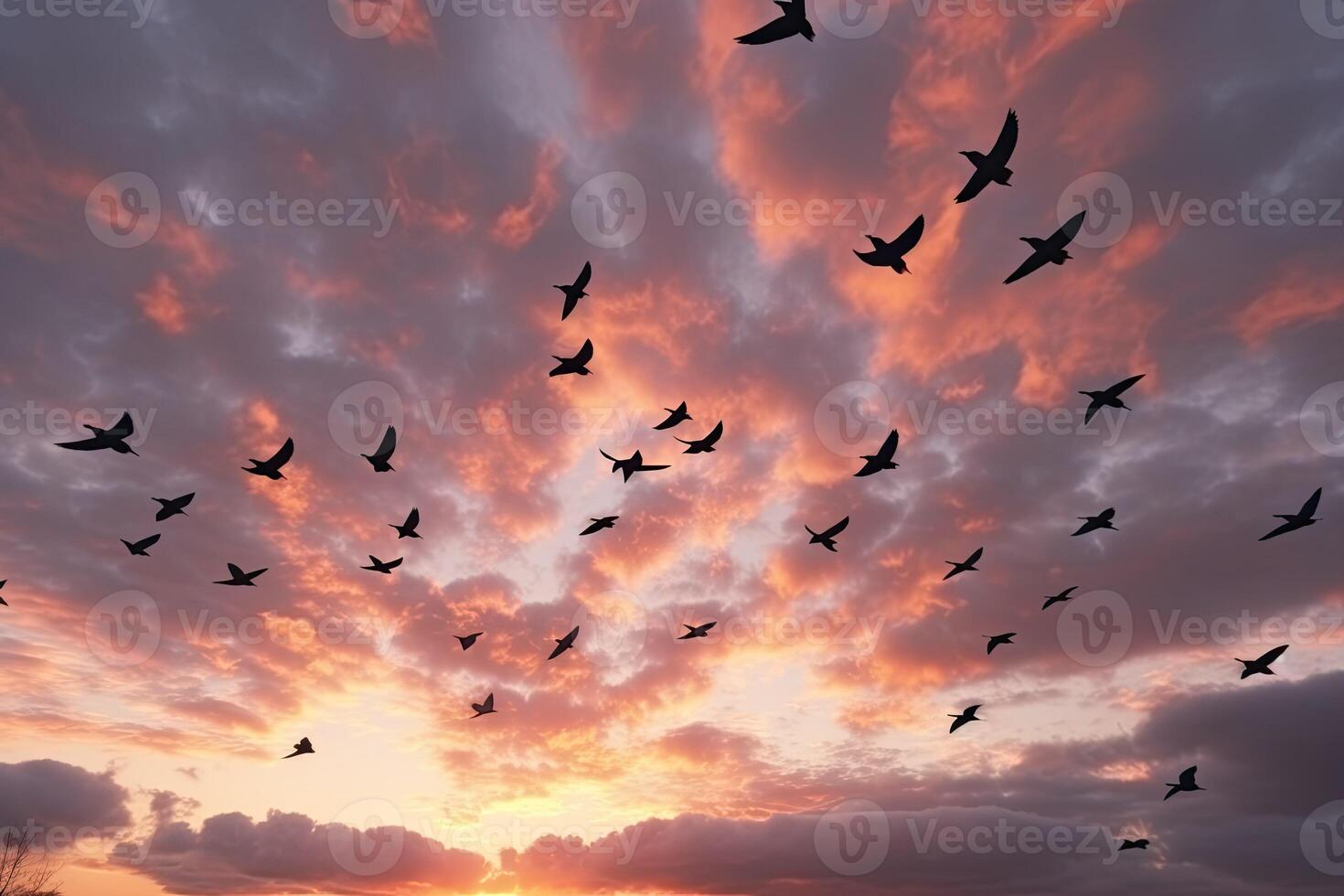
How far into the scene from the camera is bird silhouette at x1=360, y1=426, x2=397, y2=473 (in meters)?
34.9

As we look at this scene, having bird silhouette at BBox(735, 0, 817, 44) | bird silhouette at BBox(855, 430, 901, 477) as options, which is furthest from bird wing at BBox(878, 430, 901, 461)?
bird silhouette at BBox(735, 0, 817, 44)

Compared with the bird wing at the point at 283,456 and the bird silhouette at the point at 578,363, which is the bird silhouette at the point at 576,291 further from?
the bird wing at the point at 283,456

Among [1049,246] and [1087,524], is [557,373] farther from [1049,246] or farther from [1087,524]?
[1087,524]

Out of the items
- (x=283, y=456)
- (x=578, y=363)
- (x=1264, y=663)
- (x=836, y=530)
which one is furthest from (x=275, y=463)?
(x=1264, y=663)

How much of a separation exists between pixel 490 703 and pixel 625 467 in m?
15.9

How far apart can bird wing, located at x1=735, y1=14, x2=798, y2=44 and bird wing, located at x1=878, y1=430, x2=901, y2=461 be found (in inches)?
731

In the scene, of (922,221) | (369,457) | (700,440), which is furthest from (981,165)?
(369,457)

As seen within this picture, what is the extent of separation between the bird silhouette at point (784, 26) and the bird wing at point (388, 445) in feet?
78.2

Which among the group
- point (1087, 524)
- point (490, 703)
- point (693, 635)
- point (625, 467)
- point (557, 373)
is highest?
point (557, 373)

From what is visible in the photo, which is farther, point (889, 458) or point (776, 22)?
point (889, 458)

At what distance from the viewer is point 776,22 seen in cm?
1888

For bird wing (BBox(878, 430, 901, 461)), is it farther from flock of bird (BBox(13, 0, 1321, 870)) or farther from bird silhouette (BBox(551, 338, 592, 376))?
bird silhouette (BBox(551, 338, 592, 376))

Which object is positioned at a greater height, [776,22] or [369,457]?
[776,22]

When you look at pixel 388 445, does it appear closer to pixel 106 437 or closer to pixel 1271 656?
pixel 106 437
